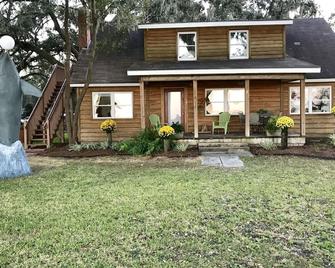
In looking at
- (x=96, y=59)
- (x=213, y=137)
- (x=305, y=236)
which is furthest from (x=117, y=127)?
(x=305, y=236)

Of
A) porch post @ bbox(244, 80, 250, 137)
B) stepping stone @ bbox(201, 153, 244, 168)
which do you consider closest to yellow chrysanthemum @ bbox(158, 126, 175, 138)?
stepping stone @ bbox(201, 153, 244, 168)

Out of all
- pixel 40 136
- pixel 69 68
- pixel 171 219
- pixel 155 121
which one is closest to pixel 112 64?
pixel 69 68

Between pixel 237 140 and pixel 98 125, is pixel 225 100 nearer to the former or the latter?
pixel 237 140

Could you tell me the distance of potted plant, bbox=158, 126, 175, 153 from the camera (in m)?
13.1

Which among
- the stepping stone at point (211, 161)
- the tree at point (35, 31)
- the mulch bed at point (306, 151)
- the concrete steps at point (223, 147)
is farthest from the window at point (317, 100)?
the tree at point (35, 31)

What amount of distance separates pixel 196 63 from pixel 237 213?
33.7 feet

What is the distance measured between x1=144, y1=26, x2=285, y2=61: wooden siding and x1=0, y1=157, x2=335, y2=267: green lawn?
307 inches

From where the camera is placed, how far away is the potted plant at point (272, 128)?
45.9ft

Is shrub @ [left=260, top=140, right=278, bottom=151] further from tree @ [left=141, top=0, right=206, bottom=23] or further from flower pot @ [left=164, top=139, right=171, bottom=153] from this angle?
tree @ [left=141, top=0, right=206, bottom=23]

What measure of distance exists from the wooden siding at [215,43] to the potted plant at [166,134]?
4275 millimetres

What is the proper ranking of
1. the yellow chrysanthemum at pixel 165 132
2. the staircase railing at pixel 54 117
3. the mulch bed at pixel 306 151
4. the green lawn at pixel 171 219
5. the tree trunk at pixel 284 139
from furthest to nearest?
1. the staircase railing at pixel 54 117
2. the tree trunk at pixel 284 139
3. the yellow chrysanthemum at pixel 165 132
4. the mulch bed at pixel 306 151
5. the green lawn at pixel 171 219

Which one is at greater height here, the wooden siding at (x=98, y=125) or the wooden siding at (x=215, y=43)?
the wooden siding at (x=215, y=43)

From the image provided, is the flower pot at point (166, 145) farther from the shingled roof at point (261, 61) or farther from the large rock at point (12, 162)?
the large rock at point (12, 162)

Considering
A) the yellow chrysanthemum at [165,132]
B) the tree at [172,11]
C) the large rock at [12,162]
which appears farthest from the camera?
the tree at [172,11]
